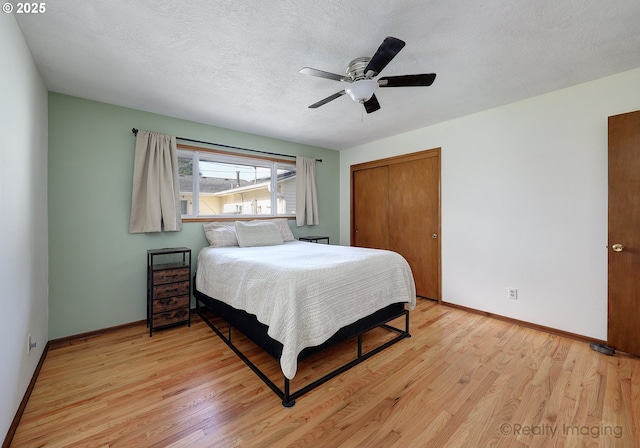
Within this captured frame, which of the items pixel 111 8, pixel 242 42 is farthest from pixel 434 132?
pixel 111 8

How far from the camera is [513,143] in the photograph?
2.88 metres

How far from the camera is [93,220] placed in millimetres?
2691

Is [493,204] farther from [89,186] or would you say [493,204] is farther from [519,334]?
[89,186]

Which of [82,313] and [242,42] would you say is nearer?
[242,42]

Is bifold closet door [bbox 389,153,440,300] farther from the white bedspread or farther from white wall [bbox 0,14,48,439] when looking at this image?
white wall [bbox 0,14,48,439]

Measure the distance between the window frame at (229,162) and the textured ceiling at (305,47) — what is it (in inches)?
24.1

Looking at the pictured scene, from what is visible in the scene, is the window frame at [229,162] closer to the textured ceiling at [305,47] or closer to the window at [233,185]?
the window at [233,185]

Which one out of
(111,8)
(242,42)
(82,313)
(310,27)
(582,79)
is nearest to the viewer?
(111,8)

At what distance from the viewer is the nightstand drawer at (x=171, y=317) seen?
106 inches

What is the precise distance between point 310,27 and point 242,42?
51 cm

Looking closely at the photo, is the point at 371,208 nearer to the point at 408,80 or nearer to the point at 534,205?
the point at 534,205

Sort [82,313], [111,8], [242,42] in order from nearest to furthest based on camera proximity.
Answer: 1. [111,8]
2. [242,42]
3. [82,313]

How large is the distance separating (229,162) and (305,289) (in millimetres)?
2623

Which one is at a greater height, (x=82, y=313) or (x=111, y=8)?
(x=111, y=8)
